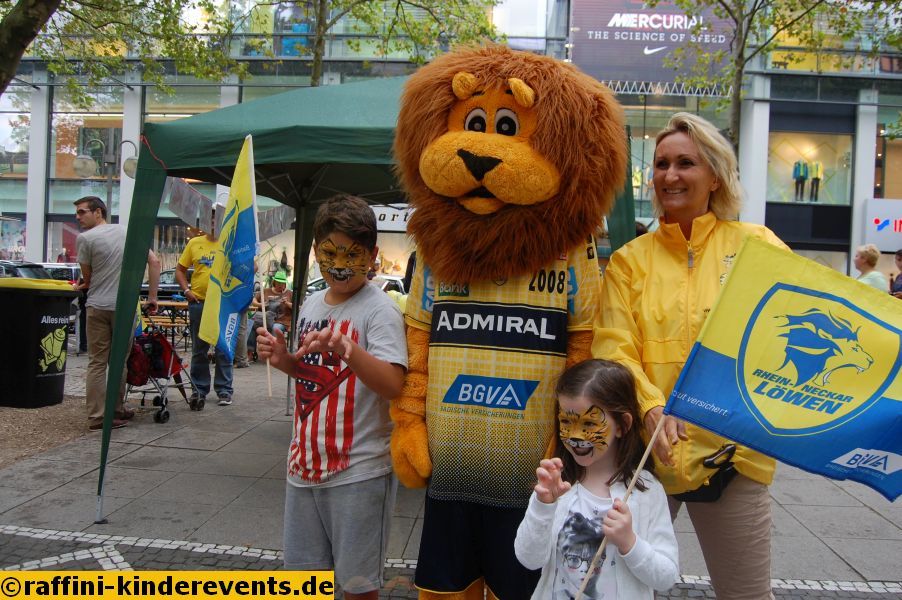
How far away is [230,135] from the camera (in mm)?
4066

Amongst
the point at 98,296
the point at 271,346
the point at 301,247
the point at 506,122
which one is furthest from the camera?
the point at 301,247

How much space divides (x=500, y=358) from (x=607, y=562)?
684mm

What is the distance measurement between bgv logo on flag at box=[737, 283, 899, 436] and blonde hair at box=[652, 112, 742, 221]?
0.65 m

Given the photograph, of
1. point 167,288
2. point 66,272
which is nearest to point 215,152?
point 167,288

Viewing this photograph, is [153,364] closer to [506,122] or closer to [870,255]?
[506,122]

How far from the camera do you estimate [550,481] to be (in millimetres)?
1628

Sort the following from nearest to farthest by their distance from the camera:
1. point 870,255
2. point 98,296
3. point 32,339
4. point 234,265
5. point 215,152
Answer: point 234,265, point 215,152, point 98,296, point 32,339, point 870,255

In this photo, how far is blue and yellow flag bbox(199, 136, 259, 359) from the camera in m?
2.73

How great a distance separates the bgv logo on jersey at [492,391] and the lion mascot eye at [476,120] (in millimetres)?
807

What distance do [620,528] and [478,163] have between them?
44.1 inches

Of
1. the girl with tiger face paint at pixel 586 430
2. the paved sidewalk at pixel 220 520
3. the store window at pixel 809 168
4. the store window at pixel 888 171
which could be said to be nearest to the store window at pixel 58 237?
the paved sidewalk at pixel 220 520

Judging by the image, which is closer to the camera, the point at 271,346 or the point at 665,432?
the point at 665,432

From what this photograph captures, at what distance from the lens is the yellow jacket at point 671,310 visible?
2043 mm

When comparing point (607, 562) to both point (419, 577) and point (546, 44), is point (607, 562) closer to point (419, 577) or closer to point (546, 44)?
point (419, 577)
